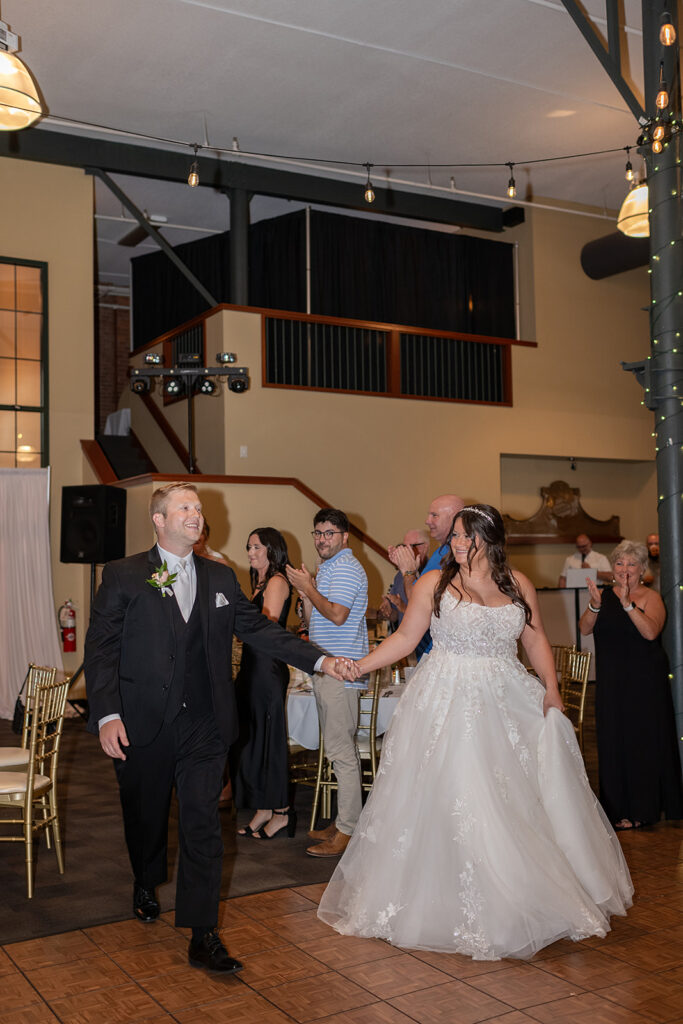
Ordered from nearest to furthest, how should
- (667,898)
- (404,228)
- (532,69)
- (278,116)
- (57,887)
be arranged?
(667,898) → (57,887) → (532,69) → (278,116) → (404,228)

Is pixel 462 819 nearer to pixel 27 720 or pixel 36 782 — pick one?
pixel 36 782

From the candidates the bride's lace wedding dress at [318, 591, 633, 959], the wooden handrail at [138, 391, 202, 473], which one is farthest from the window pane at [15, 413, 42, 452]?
the bride's lace wedding dress at [318, 591, 633, 959]

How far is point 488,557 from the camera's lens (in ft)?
11.9

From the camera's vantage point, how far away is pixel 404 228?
40.8 ft

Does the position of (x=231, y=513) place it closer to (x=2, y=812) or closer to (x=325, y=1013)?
(x=2, y=812)

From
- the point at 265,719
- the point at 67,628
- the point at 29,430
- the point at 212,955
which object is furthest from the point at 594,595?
the point at 29,430

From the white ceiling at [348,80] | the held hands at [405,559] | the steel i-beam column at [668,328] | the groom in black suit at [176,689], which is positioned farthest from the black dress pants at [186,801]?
the white ceiling at [348,80]

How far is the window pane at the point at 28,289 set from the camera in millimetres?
10094

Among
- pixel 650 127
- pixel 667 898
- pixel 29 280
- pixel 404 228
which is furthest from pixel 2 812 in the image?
pixel 404 228

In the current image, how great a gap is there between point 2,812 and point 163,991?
9.97 ft

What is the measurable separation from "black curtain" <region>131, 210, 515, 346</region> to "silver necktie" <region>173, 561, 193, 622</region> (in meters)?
8.91

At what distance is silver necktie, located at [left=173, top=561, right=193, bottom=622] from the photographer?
3.35m

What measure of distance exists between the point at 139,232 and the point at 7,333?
3.22 metres

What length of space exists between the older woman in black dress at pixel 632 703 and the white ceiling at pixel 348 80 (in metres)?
5.22
